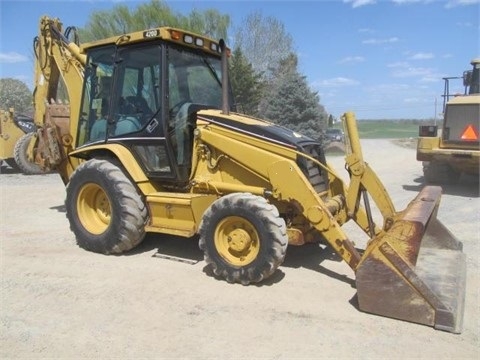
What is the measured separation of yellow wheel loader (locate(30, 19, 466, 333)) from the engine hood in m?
0.02

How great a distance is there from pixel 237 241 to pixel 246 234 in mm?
121

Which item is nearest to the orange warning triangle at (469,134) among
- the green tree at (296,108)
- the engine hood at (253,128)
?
the engine hood at (253,128)

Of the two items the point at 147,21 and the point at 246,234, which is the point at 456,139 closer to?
the point at 246,234

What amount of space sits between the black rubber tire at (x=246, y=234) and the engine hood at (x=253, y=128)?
773 mm

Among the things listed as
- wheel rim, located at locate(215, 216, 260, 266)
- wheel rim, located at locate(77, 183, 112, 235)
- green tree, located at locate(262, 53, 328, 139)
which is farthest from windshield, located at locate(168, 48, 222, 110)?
green tree, located at locate(262, 53, 328, 139)

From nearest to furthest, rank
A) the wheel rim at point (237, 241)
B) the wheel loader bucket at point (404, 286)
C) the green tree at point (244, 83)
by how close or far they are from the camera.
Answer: the wheel loader bucket at point (404, 286), the wheel rim at point (237, 241), the green tree at point (244, 83)

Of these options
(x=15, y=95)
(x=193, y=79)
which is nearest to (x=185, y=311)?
(x=193, y=79)

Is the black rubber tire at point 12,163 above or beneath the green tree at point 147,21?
beneath

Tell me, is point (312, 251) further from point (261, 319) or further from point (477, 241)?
point (477, 241)

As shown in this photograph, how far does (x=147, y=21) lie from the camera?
23391mm

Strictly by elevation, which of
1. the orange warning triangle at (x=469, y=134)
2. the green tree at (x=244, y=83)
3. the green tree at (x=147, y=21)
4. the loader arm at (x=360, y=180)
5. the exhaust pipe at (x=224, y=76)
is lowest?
the loader arm at (x=360, y=180)

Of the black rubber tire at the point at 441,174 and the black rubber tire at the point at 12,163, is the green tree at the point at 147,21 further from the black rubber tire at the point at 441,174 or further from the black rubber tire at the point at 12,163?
the black rubber tire at the point at 441,174

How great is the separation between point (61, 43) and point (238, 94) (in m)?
15.9

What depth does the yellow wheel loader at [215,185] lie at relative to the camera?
4.41 meters
